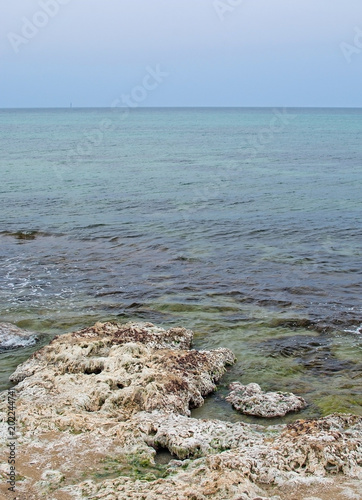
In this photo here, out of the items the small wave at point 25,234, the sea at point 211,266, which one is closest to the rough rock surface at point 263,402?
the sea at point 211,266

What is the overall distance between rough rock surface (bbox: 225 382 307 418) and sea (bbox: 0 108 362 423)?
21 cm

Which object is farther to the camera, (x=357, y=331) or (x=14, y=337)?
(x=357, y=331)

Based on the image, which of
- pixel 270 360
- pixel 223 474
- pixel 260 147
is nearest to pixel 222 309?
pixel 270 360

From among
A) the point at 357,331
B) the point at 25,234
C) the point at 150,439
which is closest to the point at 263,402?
the point at 150,439

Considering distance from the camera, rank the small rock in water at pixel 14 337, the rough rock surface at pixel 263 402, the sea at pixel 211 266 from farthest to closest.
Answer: the small rock in water at pixel 14 337, the sea at pixel 211 266, the rough rock surface at pixel 263 402

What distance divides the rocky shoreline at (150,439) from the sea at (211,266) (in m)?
0.95

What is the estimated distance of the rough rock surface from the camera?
1072 centimetres

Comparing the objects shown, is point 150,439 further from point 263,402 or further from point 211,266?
point 211,266

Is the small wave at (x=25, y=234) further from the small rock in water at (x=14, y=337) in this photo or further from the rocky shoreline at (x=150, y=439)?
the rocky shoreline at (x=150, y=439)

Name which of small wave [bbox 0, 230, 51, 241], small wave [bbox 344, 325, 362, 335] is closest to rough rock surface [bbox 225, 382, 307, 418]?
small wave [bbox 344, 325, 362, 335]

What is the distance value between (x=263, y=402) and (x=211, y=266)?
34.5 feet

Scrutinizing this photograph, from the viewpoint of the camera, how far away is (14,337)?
1462 cm

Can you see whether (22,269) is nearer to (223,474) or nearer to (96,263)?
(96,263)

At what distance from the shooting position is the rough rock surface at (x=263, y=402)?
35.2 feet
